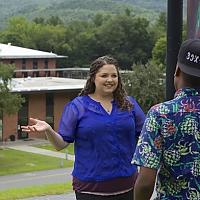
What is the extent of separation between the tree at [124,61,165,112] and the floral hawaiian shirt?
40682 millimetres

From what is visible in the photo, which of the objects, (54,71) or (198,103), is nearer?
(198,103)

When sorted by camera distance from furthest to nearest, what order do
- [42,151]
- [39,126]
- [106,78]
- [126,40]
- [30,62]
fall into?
[126,40] < [30,62] < [42,151] < [106,78] < [39,126]

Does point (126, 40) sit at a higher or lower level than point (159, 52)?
higher

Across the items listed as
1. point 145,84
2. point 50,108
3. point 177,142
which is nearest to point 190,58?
point 177,142

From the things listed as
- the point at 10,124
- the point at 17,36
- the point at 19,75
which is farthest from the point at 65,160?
the point at 17,36

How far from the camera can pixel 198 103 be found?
9.56ft

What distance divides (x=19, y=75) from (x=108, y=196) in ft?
200

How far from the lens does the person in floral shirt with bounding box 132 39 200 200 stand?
9.30ft

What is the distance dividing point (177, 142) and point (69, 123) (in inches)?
52.9

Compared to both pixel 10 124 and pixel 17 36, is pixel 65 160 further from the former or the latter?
pixel 17 36

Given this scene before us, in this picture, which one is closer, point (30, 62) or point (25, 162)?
point (25, 162)

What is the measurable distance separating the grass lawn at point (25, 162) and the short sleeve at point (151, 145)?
29117 mm

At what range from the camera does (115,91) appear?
167 inches

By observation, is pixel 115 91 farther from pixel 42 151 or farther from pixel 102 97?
pixel 42 151
